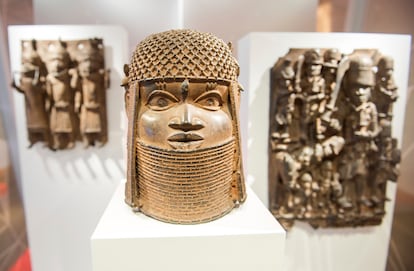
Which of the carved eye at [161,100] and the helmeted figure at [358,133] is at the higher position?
the carved eye at [161,100]

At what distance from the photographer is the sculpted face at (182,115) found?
35.6 inches

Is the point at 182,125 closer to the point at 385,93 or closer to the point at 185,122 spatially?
the point at 185,122

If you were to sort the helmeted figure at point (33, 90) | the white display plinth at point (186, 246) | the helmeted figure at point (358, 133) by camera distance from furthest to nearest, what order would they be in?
the helmeted figure at point (33, 90)
the helmeted figure at point (358, 133)
the white display plinth at point (186, 246)

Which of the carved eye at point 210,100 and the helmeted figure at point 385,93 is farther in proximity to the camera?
the helmeted figure at point 385,93

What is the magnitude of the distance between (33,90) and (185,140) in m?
1.05

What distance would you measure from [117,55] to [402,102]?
160cm

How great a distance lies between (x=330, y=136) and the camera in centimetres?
148

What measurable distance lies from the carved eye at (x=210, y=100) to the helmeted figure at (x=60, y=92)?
0.93 m

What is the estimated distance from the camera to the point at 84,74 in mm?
1504

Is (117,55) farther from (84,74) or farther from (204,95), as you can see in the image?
(204,95)

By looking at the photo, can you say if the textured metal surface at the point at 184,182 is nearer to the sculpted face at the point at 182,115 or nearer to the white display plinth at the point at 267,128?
the sculpted face at the point at 182,115

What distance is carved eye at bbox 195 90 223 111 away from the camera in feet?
3.08

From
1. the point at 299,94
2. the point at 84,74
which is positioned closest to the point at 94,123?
the point at 84,74

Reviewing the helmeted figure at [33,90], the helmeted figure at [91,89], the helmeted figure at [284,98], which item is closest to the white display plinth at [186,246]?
the helmeted figure at [284,98]
